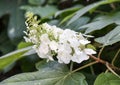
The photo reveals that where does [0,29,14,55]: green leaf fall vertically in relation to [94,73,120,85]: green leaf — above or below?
below

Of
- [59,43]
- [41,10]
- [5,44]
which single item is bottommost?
[5,44]

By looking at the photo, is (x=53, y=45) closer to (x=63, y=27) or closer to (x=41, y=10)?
(x=63, y=27)

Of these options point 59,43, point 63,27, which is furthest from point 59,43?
point 63,27

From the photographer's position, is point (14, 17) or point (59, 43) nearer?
point (59, 43)

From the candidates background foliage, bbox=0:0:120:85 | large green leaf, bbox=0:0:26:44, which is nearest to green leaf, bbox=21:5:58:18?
background foliage, bbox=0:0:120:85

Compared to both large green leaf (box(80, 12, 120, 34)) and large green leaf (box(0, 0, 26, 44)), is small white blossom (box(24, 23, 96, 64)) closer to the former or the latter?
large green leaf (box(80, 12, 120, 34))

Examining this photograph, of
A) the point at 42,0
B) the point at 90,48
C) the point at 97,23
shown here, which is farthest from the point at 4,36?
the point at 90,48
